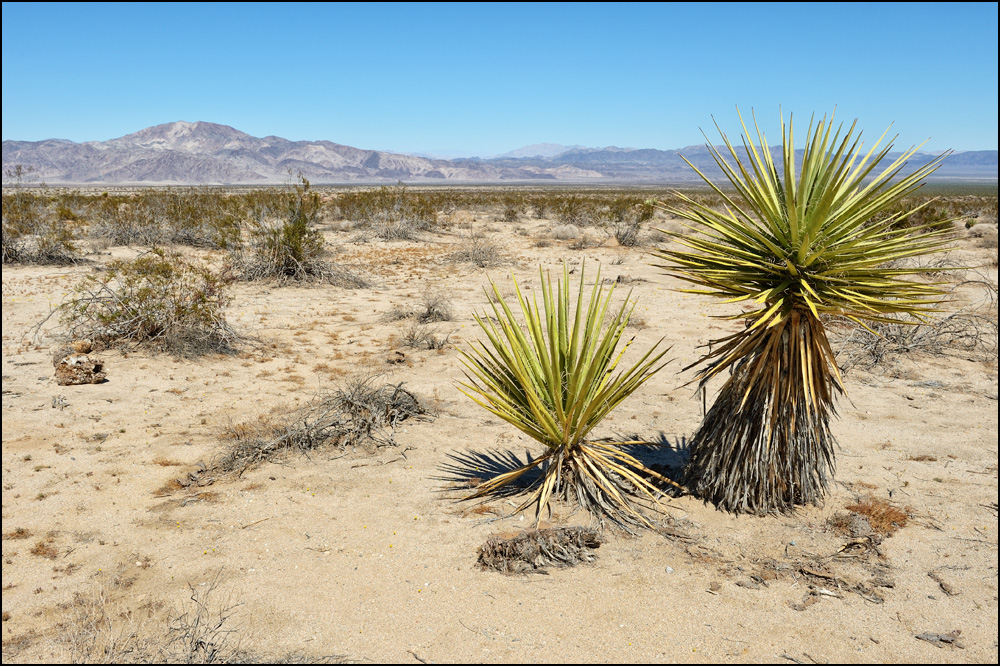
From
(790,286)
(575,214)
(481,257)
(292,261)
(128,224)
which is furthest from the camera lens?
(575,214)

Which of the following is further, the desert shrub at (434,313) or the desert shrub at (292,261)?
the desert shrub at (292,261)

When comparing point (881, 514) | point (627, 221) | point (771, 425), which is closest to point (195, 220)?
point (627, 221)

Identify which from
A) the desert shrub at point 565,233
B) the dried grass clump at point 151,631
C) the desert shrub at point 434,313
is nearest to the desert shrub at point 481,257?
the desert shrub at point 565,233

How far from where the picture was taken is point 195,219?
18.5m

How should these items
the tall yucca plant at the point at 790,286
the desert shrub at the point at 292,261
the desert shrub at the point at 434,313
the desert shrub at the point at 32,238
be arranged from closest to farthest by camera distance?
the tall yucca plant at the point at 790,286 < the desert shrub at the point at 434,313 < the desert shrub at the point at 292,261 < the desert shrub at the point at 32,238

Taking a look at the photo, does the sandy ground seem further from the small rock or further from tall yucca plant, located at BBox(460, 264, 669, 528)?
tall yucca plant, located at BBox(460, 264, 669, 528)

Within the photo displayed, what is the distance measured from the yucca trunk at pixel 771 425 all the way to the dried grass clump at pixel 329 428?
2842 millimetres

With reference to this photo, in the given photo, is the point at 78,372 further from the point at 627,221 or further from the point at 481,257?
the point at 627,221

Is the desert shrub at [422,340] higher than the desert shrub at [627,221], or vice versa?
the desert shrub at [627,221]

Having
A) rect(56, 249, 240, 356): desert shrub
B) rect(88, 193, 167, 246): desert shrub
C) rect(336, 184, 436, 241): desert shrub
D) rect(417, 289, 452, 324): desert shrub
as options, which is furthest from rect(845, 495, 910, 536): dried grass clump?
rect(336, 184, 436, 241): desert shrub

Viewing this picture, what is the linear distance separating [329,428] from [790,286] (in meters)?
4.08

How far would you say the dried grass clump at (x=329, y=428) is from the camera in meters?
5.23

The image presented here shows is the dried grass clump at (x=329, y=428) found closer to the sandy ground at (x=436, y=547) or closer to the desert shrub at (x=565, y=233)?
the sandy ground at (x=436, y=547)

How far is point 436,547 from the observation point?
404cm
